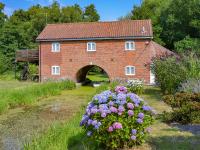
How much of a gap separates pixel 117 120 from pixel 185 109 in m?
4.52

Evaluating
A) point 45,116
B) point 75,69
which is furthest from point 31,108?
point 75,69

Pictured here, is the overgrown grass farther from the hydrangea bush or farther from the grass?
the hydrangea bush

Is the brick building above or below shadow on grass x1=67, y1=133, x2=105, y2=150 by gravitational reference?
above

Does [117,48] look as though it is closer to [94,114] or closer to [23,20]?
[94,114]

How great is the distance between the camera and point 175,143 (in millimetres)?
9891

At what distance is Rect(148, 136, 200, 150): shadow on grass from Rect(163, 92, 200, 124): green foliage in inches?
81.5

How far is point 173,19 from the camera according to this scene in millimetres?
49250

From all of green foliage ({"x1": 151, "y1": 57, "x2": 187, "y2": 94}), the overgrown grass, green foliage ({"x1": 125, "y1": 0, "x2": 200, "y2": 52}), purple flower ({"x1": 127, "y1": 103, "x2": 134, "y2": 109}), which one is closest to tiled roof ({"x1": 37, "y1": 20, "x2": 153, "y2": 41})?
green foliage ({"x1": 125, "y1": 0, "x2": 200, "y2": 52})

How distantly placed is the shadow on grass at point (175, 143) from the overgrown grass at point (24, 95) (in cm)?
1122

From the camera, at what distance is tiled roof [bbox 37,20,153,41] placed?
120ft

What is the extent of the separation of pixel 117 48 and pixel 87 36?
10.9ft

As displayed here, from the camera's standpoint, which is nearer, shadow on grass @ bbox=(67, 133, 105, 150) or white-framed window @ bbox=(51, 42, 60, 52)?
shadow on grass @ bbox=(67, 133, 105, 150)

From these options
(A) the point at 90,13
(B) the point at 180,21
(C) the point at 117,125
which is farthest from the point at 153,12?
(C) the point at 117,125

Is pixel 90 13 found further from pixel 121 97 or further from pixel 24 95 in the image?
pixel 121 97
